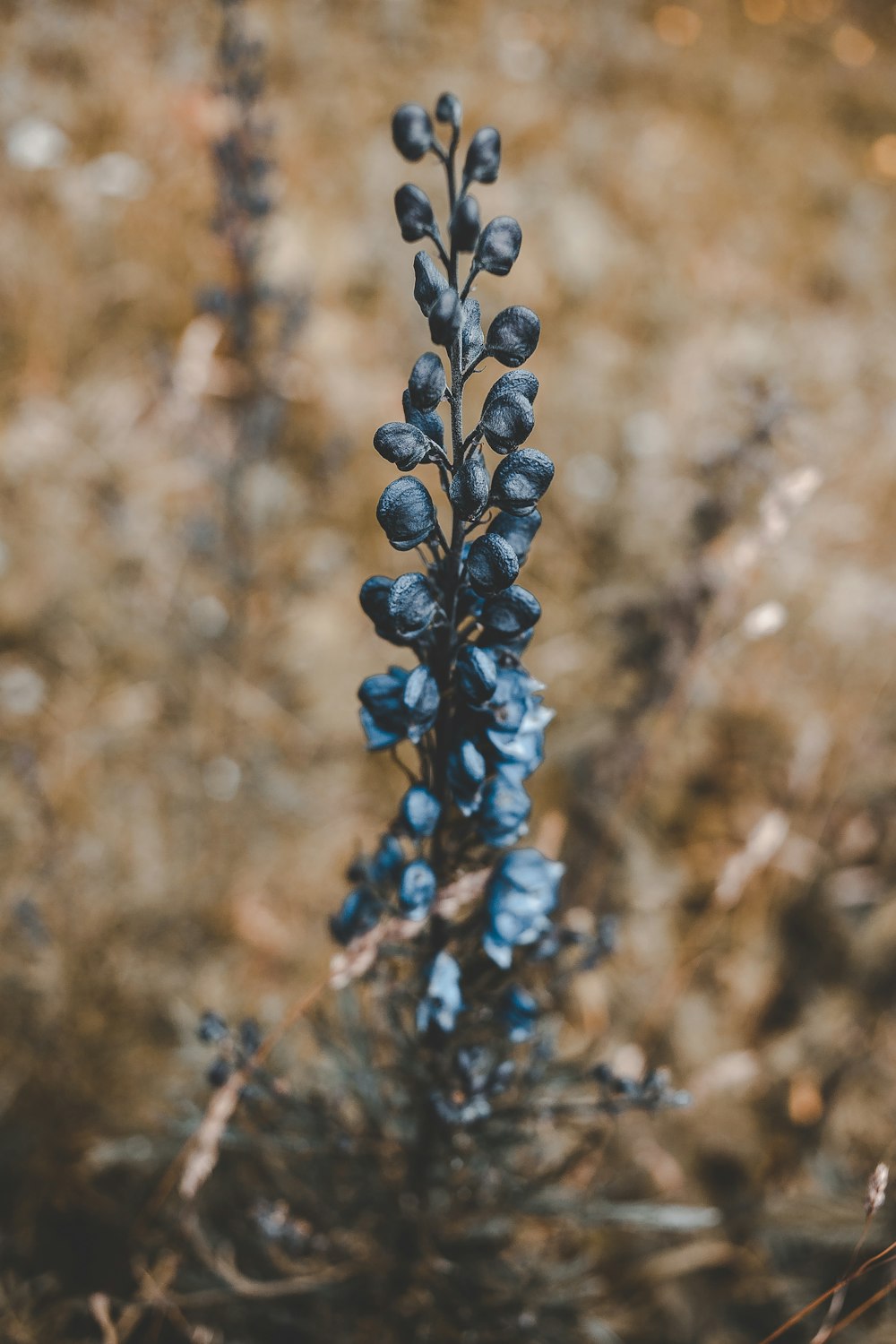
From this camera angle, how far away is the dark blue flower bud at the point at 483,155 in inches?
48.8

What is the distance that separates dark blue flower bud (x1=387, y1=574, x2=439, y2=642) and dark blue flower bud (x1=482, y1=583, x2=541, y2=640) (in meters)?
0.12

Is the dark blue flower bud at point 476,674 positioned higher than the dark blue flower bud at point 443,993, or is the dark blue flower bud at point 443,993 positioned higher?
the dark blue flower bud at point 476,674

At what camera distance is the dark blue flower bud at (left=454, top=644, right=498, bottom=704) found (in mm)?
1354

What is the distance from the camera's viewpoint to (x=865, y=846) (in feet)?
12.7

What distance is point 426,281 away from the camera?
120 cm

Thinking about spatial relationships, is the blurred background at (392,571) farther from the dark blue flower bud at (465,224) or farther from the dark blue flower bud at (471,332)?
the dark blue flower bud at (465,224)

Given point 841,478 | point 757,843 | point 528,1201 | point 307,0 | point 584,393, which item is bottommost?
point 528,1201

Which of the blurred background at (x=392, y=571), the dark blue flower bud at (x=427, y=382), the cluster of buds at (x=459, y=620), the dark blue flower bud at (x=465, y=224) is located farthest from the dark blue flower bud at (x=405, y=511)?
the blurred background at (x=392, y=571)

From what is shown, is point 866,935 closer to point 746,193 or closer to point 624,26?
point 746,193

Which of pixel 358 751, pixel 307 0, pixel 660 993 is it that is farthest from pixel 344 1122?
pixel 307 0

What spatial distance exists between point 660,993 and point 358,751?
1825mm

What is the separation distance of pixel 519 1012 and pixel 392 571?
318 cm

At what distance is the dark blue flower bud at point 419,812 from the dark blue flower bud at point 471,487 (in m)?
0.51

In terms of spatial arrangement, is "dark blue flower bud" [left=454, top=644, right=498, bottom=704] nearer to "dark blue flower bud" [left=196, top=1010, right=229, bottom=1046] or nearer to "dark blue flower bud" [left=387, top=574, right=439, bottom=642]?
"dark blue flower bud" [left=387, top=574, right=439, bottom=642]
